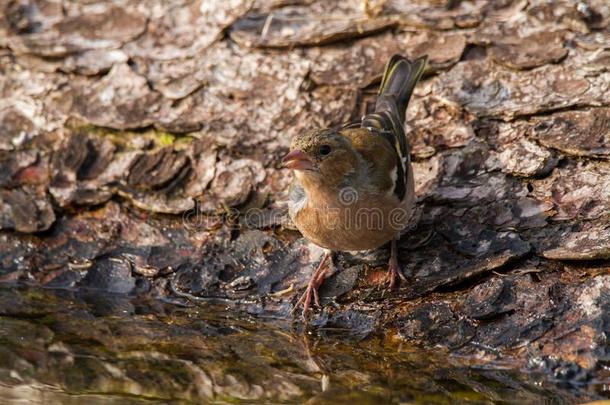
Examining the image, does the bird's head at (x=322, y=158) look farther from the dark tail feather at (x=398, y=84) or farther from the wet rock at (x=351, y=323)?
the wet rock at (x=351, y=323)

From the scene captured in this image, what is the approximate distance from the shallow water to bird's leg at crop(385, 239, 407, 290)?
441 millimetres

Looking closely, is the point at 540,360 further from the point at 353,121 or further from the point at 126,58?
the point at 126,58

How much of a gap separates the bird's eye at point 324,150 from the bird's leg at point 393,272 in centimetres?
73

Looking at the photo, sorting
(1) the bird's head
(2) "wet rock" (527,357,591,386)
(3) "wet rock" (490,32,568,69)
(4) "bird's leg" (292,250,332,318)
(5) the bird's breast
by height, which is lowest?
(2) "wet rock" (527,357,591,386)

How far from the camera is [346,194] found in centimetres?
549

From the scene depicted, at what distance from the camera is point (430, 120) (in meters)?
6.34

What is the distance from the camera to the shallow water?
172 inches

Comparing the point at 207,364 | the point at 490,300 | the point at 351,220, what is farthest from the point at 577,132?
the point at 207,364

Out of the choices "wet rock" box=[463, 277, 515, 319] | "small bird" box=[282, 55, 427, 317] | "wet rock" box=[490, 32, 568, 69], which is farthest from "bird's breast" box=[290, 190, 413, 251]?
"wet rock" box=[490, 32, 568, 69]

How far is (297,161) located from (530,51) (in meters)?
2.15

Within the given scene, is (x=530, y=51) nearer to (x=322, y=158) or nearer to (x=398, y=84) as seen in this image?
(x=398, y=84)

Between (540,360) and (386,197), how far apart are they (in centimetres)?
145

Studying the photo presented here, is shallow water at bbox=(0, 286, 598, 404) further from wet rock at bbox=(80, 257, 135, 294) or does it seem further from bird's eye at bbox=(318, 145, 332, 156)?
bird's eye at bbox=(318, 145, 332, 156)

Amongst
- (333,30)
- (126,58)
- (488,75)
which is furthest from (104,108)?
(488,75)
